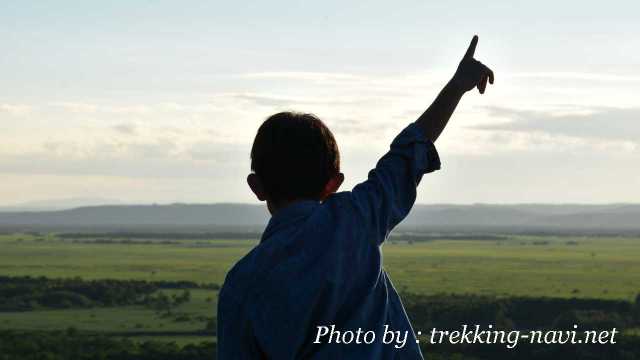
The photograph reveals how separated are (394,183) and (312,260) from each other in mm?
248

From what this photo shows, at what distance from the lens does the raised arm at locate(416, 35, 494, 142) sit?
2154mm

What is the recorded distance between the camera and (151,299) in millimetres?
67312

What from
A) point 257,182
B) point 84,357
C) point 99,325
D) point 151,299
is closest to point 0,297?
point 151,299

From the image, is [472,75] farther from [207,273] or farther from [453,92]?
[207,273]

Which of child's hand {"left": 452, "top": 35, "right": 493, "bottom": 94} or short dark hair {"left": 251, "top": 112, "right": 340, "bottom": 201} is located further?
child's hand {"left": 452, "top": 35, "right": 493, "bottom": 94}

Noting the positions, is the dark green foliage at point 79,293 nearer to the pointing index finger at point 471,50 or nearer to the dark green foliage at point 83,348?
the dark green foliage at point 83,348

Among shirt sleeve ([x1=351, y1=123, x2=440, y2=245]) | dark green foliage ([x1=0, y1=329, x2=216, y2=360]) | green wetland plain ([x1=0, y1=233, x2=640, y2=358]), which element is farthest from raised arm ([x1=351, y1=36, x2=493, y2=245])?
green wetland plain ([x1=0, y1=233, x2=640, y2=358])

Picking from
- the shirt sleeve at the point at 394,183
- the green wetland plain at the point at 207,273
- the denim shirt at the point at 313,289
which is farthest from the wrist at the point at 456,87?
the green wetland plain at the point at 207,273

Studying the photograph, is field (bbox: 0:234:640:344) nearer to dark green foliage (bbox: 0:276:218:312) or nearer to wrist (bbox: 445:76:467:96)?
dark green foliage (bbox: 0:276:218:312)

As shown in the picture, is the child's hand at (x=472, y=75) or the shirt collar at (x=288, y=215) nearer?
the shirt collar at (x=288, y=215)

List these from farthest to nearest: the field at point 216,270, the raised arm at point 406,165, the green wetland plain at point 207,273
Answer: the field at point 216,270 < the green wetland plain at point 207,273 < the raised arm at point 406,165

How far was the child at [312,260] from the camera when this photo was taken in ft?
6.26

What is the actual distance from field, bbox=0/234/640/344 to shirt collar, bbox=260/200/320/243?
4244cm

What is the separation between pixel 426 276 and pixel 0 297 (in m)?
28.8
